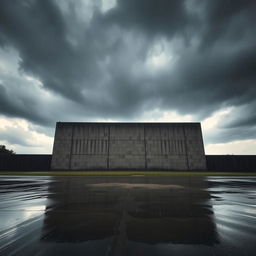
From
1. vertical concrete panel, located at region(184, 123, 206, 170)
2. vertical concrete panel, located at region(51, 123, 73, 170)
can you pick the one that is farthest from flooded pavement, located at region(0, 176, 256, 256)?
vertical concrete panel, located at region(184, 123, 206, 170)

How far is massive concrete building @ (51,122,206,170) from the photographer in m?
29.4

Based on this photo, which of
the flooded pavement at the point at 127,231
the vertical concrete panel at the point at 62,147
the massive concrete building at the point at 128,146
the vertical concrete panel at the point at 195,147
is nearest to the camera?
the flooded pavement at the point at 127,231

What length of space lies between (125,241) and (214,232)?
1.69 meters

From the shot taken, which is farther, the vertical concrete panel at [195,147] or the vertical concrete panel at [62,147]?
the vertical concrete panel at [195,147]

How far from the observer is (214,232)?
2385 millimetres

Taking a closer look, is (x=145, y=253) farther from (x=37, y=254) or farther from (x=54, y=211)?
(x=54, y=211)

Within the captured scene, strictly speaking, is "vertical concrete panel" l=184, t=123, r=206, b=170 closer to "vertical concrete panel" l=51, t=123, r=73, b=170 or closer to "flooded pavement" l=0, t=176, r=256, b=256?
"vertical concrete panel" l=51, t=123, r=73, b=170

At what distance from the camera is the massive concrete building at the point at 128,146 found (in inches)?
1156

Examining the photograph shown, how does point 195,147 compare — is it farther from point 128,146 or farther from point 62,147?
point 62,147

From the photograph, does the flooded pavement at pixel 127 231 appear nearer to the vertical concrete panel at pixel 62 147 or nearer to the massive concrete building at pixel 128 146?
the massive concrete building at pixel 128 146

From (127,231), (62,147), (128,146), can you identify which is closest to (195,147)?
(128,146)

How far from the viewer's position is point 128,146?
30969 millimetres

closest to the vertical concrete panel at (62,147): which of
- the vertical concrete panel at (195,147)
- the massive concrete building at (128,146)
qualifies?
the massive concrete building at (128,146)

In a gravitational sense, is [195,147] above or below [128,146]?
below
